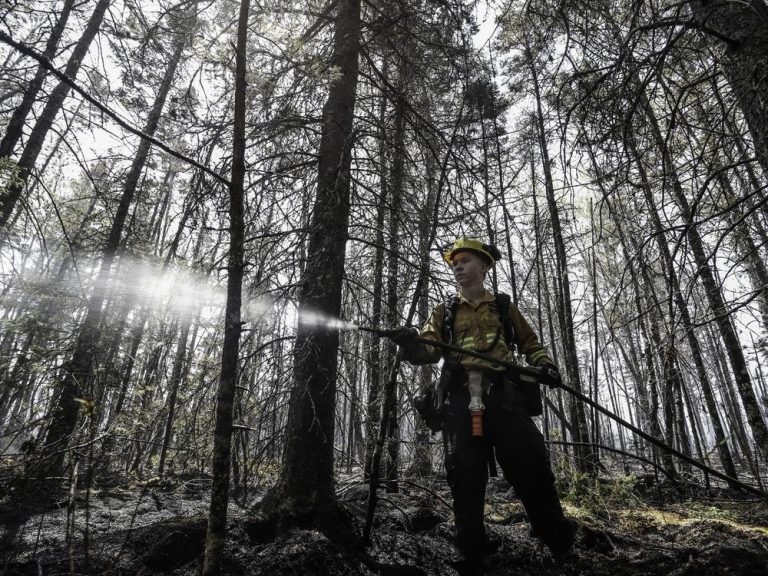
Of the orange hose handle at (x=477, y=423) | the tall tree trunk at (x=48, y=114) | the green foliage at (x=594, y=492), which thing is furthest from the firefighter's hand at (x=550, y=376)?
the tall tree trunk at (x=48, y=114)

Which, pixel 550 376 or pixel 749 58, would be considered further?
pixel 550 376

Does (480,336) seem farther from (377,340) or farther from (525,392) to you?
(377,340)

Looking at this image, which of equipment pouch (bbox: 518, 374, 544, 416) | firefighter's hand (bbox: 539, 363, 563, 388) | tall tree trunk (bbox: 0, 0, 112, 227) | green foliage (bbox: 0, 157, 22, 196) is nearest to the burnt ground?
equipment pouch (bbox: 518, 374, 544, 416)

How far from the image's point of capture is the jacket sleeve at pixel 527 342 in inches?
129

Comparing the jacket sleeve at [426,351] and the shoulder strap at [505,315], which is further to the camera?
the shoulder strap at [505,315]

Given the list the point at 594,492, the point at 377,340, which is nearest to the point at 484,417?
the point at 377,340

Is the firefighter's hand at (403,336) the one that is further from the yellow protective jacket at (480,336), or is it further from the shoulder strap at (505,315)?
the shoulder strap at (505,315)

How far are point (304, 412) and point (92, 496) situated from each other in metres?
5.07

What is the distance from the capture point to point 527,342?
342cm

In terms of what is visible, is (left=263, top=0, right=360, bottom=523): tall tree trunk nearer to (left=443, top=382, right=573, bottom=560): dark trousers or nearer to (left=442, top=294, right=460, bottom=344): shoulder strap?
(left=442, top=294, right=460, bottom=344): shoulder strap

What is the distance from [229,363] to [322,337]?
4.72 feet

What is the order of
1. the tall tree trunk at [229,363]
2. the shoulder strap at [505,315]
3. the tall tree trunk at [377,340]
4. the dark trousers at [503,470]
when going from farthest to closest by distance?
the tall tree trunk at [377,340]
the shoulder strap at [505,315]
the dark trousers at [503,470]
the tall tree trunk at [229,363]

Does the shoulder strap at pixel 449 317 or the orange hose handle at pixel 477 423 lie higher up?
the shoulder strap at pixel 449 317

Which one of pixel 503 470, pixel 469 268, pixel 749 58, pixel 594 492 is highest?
pixel 749 58
